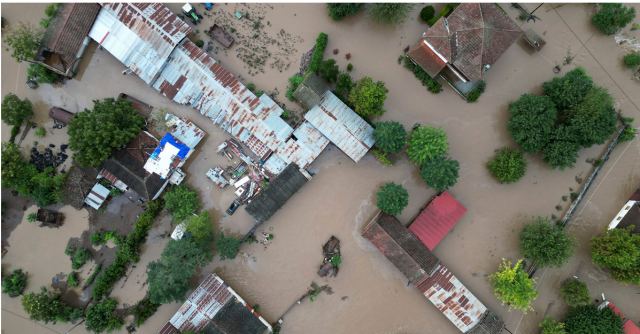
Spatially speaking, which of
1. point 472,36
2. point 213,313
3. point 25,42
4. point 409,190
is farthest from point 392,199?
point 25,42

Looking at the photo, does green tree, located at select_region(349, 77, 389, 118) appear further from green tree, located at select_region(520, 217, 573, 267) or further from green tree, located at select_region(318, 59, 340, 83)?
green tree, located at select_region(520, 217, 573, 267)

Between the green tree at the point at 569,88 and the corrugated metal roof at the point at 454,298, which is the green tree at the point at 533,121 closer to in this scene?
the green tree at the point at 569,88

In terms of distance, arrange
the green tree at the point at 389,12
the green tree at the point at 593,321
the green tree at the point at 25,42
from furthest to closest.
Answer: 1. the green tree at the point at 389,12
2. the green tree at the point at 593,321
3. the green tree at the point at 25,42

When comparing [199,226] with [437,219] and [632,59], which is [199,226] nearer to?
[437,219]

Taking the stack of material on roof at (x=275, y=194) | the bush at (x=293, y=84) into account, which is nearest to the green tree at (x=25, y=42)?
the bush at (x=293, y=84)

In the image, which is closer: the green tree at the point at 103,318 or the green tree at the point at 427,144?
the green tree at the point at 427,144

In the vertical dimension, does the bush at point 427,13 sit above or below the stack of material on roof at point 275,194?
above

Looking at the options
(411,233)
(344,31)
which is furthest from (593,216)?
(344,31)
